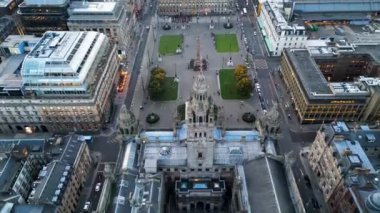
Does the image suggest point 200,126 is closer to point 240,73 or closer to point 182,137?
point 182,137

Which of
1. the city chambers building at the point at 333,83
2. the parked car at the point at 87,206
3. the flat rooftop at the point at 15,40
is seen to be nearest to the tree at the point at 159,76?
the city chambers building at the point at 333,83

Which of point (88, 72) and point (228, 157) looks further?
point (88, 72)

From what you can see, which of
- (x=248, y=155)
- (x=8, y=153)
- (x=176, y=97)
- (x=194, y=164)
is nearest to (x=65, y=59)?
(x=8, y=153)

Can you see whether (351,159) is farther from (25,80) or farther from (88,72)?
(25,80)

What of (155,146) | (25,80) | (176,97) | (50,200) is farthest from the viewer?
(176,97)

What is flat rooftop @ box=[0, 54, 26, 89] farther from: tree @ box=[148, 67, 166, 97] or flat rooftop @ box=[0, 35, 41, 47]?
tree @ box=[148, 67, 166, 97]

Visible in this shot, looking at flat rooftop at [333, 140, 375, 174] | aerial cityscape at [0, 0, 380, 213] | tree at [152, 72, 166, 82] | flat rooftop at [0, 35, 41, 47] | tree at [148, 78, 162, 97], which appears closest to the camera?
aerial cityscape at [0, 0, 380, 213]

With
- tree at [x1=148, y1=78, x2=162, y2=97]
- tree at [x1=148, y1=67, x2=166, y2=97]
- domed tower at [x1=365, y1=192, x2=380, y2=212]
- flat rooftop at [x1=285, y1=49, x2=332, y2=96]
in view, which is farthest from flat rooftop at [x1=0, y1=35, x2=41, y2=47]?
Result: domed tower at [x1=365, y1=192, x2=380, y2=212]
